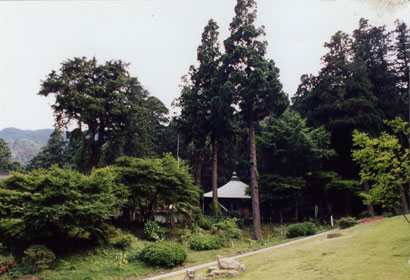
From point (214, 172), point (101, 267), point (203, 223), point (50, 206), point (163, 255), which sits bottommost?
point (101, 267)

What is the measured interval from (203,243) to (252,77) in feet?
38.9

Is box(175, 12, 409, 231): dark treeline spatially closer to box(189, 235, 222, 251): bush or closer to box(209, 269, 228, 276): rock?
box(189, 235, 222, 251): bush

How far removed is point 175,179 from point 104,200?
5.70m

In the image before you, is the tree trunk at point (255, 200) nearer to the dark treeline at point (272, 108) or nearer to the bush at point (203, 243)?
the dark treeline at point (272, 108)

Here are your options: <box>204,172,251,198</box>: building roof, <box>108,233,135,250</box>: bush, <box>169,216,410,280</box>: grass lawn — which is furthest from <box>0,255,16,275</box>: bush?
<box>204,172,251,198</box>: building roof

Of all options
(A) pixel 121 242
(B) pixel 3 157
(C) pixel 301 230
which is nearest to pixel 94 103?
(A) pixel 121 242

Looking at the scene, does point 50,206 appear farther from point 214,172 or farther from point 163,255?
point 214,172

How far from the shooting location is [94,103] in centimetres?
2420

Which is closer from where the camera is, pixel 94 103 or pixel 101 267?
pixel 101 267

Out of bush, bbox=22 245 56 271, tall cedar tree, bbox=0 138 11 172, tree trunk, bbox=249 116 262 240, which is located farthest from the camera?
tall cedar tree, bbox=0 138 11 172

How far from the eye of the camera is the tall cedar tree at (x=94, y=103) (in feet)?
79.2

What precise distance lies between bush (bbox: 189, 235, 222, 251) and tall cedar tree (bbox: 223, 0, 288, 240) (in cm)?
461

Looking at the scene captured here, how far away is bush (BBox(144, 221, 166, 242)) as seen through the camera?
16.4 m

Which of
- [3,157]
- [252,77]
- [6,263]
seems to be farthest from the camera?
[3,157]
